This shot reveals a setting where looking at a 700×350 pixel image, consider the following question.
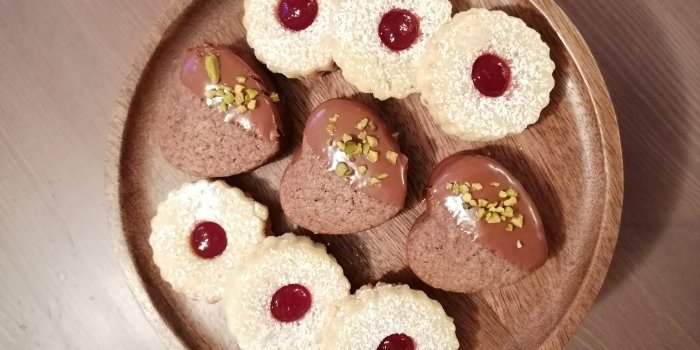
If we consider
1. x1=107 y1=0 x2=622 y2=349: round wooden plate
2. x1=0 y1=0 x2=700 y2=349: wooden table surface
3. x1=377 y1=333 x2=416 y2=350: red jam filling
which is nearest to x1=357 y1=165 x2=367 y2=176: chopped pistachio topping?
x1=107 y1=0 x2=622 y2=349: round wooden plate

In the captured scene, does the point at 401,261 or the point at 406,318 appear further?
the point at 401,261

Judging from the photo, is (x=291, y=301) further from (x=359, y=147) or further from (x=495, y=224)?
(x=495, y=224)

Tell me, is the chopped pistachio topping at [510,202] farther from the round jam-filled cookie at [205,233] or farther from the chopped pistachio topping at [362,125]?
the round jam-filled cookie at [205,233]

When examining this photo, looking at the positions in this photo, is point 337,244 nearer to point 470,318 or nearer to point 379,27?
point 470,318

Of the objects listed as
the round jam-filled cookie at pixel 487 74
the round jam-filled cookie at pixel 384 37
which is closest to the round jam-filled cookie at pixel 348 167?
the round jam-filled cookie at pixel 384 37

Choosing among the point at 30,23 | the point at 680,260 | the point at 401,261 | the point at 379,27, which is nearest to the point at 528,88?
the point at 379,27

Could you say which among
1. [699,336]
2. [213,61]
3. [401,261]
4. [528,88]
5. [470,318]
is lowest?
[699,336]

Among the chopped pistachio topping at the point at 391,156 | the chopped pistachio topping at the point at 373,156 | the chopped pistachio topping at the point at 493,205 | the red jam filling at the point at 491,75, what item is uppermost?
the red jam filling at the point at 491,75
